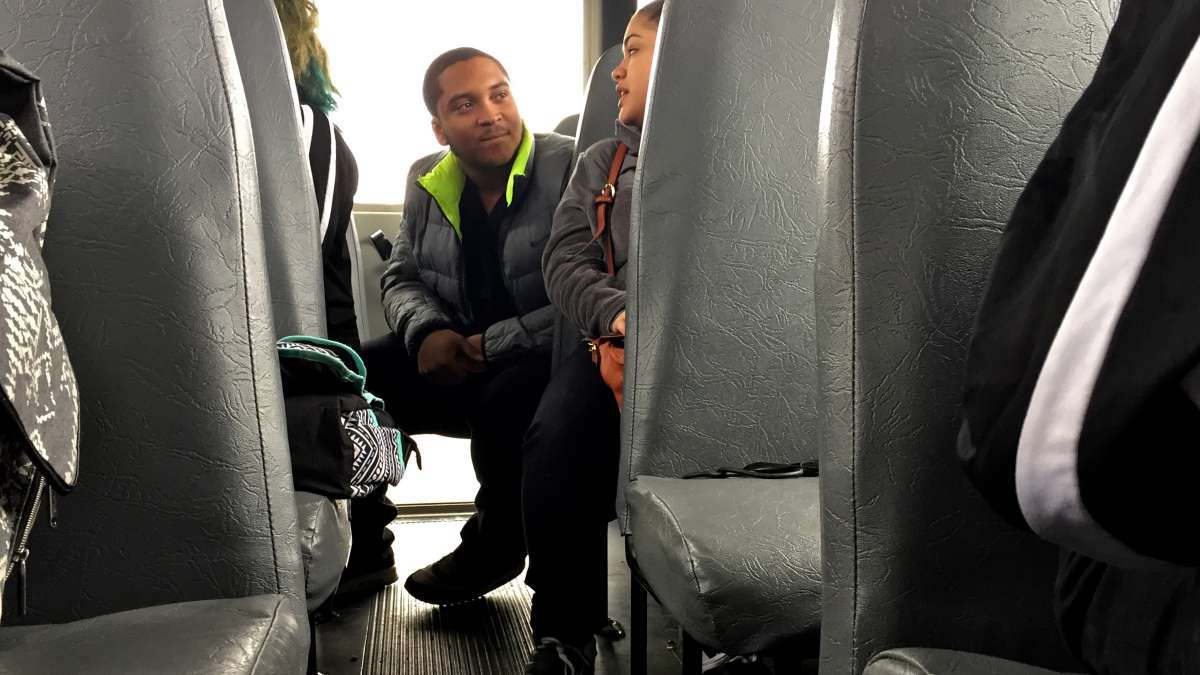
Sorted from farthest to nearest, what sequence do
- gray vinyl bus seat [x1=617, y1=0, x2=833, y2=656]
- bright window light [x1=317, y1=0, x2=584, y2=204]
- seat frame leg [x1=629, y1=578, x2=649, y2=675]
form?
bright window light [x1=317, y1=0, x2=584, y2=204], seat frame leg [x1=629, y1=578, x2=649, y2=675], gray vinyl bus seat [x1=617, y1=0, x2=833, y2=656]

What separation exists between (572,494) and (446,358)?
636 mm

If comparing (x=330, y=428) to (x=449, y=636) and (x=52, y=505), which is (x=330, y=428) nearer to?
(x=52, y=505)

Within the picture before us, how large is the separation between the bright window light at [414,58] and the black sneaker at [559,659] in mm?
1664

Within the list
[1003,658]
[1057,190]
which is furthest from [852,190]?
[1003,658]

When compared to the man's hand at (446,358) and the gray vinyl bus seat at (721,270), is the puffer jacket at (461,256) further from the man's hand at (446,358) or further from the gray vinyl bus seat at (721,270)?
the gray vinyl bus seat at (721,270)

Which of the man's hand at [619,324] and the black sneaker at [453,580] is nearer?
the man's hand at [619,324]

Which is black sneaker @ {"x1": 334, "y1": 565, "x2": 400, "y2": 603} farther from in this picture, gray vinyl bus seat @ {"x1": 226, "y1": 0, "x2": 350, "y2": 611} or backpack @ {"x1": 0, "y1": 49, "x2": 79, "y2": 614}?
backpack @ {"x1": 0, "y1": 49, "x2": 79, "y2": 614}

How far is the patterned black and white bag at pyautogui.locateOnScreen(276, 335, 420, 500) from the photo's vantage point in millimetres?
1188

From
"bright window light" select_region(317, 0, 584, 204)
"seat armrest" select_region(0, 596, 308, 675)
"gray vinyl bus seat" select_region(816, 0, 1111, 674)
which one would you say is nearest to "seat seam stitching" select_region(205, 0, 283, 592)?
"seat armrest" select_region(0, 596, 308, 675)

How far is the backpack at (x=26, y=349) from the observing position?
0.64 metres

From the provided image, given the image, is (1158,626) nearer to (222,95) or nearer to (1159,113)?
(1159,113)

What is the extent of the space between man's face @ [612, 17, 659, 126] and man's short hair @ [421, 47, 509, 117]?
0.67 m

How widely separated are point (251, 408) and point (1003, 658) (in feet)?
1.93

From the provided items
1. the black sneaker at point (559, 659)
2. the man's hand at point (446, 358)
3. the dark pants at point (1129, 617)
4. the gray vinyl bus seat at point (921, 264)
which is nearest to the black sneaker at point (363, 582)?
the man's hand at point (446, 358)
